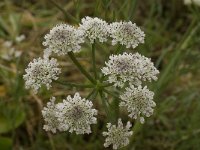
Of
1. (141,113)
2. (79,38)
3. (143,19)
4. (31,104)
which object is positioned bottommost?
(141,113)

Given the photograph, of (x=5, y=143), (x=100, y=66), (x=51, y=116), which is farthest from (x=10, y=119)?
(x=51, y=116)

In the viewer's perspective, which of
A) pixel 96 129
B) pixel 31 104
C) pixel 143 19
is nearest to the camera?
pixel 96 129

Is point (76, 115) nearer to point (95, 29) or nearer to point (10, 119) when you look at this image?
point (95, 29)

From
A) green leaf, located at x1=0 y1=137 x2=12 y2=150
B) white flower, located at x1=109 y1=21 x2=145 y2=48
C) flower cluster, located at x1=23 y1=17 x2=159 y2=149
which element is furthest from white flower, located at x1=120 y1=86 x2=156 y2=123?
green leaf, located at x1=0 y1=137 x2=12 y2=150

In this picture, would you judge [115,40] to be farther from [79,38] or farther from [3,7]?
[3,7]

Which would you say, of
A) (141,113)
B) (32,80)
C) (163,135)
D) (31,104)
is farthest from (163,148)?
(32,80)

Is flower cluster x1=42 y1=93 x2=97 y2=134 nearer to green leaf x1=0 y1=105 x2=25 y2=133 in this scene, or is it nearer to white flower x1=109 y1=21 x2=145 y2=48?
white flower x1=109 y1=21 x2=145 y2=48
